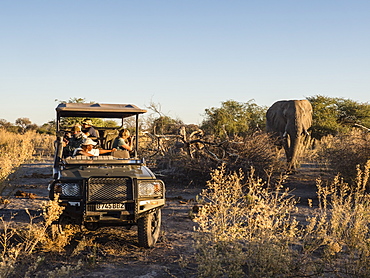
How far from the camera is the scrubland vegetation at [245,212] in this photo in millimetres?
4801

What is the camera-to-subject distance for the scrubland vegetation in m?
4.80

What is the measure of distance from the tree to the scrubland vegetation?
146 millimetres

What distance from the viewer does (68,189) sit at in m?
5.61

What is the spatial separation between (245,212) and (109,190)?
10.4ft

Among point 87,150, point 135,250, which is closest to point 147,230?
point 135,250

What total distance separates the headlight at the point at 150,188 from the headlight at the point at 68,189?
2.76 feet

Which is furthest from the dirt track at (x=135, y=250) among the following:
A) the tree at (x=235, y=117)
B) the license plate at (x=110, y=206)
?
the tree at (x=235, y=117)

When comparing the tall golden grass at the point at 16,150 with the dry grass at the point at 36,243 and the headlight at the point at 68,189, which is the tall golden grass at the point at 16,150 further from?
the headlight at the point at 68,189

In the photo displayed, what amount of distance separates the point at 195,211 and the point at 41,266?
4130 mm

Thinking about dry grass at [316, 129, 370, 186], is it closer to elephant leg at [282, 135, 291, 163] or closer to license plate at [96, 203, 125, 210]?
elephant leg at [282, 135, 291, 163]

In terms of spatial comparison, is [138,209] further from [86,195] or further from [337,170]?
[337,170]

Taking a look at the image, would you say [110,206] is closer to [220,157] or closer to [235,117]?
[220,157]

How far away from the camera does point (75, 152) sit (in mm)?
7047

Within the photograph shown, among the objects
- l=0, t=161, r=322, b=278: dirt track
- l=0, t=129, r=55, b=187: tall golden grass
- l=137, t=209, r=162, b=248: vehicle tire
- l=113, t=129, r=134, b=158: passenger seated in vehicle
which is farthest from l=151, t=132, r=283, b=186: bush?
l=137, t=209, r=162, b=248: vehicle tire
